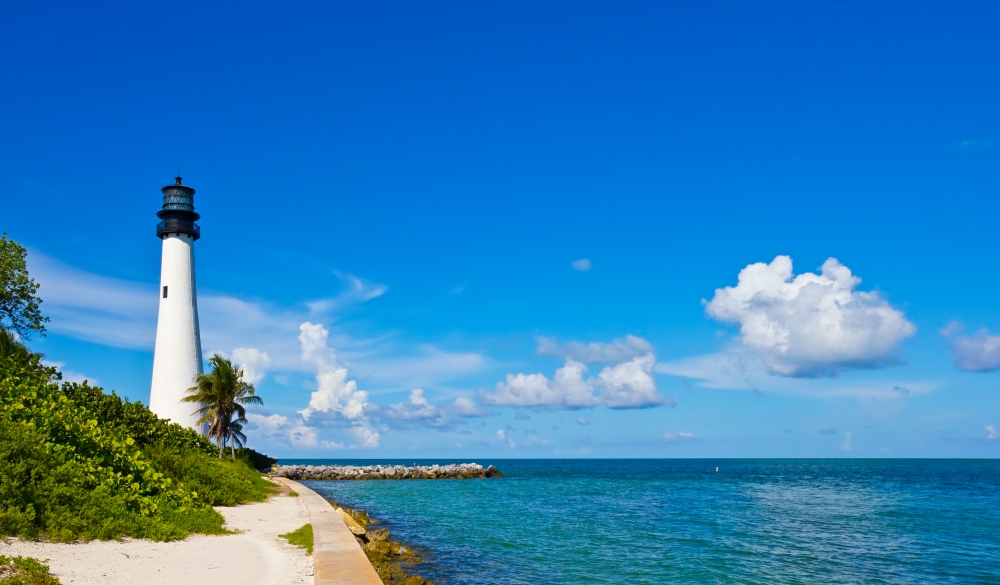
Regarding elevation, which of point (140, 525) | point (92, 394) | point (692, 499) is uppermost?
point (92, 394)

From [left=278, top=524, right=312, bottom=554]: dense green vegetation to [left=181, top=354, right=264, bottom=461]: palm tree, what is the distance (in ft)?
79.8

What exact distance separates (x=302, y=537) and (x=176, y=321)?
27144 mm

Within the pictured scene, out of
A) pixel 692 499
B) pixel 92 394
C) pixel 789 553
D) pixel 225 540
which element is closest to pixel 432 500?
pixel 692 499

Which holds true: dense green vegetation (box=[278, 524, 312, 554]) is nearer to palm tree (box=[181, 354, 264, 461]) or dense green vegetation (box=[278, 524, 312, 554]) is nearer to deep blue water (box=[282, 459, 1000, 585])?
deep blue water (box=[282, 459, 1000, 585])

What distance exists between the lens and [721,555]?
20656 millimetres

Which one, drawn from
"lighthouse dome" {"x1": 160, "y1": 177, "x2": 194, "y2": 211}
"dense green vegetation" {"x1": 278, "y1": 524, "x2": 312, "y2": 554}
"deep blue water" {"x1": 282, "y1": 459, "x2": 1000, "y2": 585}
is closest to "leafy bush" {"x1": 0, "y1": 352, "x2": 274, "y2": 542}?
"dense green vegetation" {"x1": 278, "y1": 524, "x2": 312, "y2": 554}

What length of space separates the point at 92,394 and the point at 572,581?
1848cm

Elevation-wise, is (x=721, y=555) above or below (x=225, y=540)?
below

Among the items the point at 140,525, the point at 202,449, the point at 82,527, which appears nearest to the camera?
the point at 82,527

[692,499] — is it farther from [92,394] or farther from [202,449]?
[92,394]

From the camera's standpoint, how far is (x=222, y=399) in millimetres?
39594

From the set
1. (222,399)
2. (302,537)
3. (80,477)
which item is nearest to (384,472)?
(222,399)

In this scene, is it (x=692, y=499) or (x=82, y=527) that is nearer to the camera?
(x=82, y=527)

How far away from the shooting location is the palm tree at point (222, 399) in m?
38.8
